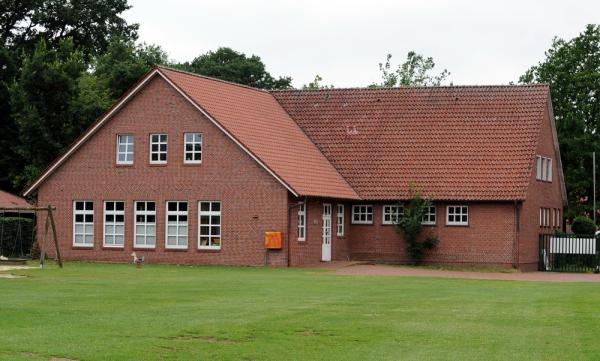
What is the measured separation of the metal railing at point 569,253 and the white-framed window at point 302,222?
35.9 feet

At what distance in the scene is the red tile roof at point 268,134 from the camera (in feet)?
146

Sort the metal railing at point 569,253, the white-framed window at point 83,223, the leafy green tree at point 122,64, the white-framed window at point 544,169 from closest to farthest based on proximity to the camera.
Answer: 1. the white-framed window at point 83,223
2. the metal railing at point 569,253
3. the white-framed window at point 544,169
4. the leafy green tree at point 122,64

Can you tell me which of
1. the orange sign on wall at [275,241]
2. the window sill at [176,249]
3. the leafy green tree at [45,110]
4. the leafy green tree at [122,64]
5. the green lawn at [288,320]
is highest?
the leafy green tree at [122,64]

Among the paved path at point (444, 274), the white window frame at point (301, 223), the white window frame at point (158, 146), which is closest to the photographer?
the paved path at point (444, 274)

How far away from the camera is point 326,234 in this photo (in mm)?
47219

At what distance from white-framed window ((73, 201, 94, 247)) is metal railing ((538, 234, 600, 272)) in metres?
18.7

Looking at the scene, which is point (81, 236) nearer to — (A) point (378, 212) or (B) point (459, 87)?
(A) point (378, 212)

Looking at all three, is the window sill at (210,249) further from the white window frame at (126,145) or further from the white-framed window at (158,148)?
the white window frame at (126,145)

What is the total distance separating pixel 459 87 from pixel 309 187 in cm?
1113

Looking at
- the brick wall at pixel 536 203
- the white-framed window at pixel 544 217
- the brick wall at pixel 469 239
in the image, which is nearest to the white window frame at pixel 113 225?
the brick wall at pixel 469 239

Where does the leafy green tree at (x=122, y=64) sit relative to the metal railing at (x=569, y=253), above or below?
above

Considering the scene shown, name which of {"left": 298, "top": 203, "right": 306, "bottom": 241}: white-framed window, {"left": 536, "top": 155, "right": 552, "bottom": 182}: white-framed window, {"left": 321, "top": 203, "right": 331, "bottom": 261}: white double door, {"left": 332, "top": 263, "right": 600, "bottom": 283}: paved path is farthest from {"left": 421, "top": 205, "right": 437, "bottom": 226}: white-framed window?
{"left": 298, "top": 203, "right": 306, "bottom": 241}: white-framed window

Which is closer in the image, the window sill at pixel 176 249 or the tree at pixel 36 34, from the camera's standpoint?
the window sill at pixel 176 249

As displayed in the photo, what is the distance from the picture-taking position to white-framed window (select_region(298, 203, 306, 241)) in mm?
44594
